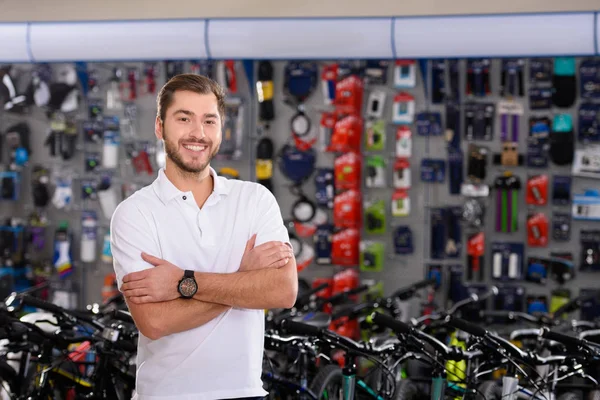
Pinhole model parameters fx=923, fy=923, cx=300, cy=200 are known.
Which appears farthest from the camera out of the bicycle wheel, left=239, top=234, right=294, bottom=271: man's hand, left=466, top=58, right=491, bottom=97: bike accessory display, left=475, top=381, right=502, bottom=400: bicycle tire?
left=466, top=58, right=491, bottom=97: bike accessory display

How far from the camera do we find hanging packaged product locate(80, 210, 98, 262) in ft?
28.0

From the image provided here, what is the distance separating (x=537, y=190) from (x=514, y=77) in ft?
3.16

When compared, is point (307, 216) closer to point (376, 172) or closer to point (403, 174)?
point (376, 172)

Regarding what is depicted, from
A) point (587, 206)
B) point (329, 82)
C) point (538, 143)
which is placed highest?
point (329, 82)

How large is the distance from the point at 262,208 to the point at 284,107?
17.3ft

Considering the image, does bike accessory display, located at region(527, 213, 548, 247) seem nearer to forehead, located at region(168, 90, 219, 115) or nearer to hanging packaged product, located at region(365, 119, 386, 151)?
hanging packaged product, located at region(365, 119, 386, 151)

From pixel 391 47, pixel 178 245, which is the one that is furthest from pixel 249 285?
pixel 391 47

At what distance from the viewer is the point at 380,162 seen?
7.93 meters

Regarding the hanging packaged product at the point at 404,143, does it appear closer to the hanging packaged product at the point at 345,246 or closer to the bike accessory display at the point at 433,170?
the bike accessory display at the point at 433,170

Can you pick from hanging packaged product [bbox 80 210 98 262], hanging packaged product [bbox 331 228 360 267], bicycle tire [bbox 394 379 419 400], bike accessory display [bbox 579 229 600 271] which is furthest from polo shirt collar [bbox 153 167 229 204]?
hanging packaged product [bbox 80 210 98 262]

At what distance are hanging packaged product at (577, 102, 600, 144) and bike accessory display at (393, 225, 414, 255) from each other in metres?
1.62

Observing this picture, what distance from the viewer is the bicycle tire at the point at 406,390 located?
492cm

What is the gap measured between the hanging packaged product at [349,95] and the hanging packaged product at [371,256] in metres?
1.14

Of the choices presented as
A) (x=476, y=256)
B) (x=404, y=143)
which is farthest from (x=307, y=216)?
(x=476, y=256)
